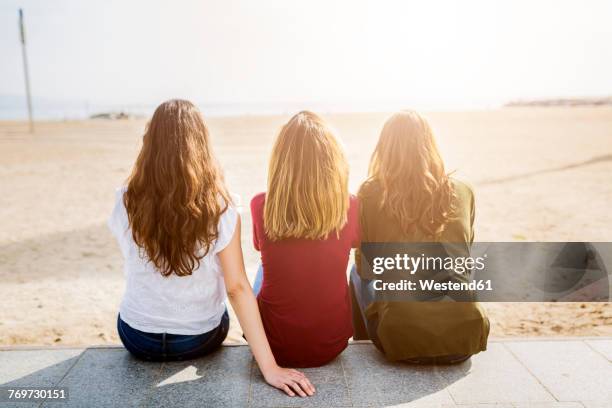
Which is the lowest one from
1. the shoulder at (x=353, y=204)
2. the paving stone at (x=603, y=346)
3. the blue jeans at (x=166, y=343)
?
the paving stone at (x=603, y=346)

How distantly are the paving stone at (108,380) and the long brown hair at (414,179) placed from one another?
166cm

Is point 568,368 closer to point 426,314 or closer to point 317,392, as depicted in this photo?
point 426,314

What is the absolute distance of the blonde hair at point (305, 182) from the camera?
268 cm

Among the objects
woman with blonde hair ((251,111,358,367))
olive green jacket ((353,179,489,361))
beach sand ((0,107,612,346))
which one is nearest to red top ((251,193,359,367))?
woman with blonde hair ((251,111,358,367))

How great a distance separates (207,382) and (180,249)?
0.81 m

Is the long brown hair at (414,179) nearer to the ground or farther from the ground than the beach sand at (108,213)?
farther from the ground

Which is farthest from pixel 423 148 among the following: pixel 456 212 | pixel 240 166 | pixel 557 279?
pixel 240 166

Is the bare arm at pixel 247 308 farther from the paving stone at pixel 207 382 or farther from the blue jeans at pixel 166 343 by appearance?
the blue jeans at pixel 166 343

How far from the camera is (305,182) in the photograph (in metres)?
2.69

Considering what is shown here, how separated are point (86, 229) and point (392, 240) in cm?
608

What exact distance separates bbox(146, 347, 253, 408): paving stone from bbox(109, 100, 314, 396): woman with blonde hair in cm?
11

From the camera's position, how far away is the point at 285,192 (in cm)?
270

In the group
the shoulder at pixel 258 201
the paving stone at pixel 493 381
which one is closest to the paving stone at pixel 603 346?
the paving stone at pixel 493 381

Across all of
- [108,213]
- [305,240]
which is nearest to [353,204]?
[305,240]
